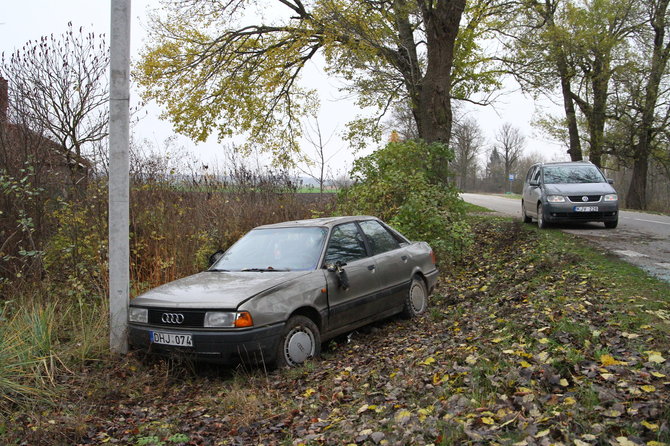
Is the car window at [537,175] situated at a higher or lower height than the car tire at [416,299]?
higher

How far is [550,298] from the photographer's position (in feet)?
22.4

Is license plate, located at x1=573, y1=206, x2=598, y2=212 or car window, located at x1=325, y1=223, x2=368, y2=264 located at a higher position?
license plate, located at x1=573, y1=206, x2=598, y2=212

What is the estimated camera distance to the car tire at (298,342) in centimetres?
531

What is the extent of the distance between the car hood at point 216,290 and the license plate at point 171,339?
10.7 inches

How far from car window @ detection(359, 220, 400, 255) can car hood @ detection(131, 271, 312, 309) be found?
1.53m

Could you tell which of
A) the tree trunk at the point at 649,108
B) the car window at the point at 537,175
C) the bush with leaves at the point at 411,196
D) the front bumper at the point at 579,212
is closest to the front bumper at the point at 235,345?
the bush with leaves at the point at 411,196

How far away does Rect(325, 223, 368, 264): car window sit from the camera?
6441 millimetres

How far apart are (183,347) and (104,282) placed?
2764mm

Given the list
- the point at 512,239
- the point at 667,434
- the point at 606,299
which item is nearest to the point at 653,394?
the point at 667,434

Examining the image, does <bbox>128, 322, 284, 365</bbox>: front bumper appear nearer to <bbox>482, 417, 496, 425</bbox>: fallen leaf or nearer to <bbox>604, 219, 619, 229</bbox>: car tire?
<bbox>482, 417, 496, 425</bbox>: fallen leaf

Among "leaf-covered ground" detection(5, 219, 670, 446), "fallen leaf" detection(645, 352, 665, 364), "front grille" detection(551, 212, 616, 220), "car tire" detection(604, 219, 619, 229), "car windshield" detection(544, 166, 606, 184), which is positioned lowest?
"leaf-covered ground" detection(5, 219, 670, 446)

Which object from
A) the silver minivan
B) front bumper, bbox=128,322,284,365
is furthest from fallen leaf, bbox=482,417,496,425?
the silver minivan

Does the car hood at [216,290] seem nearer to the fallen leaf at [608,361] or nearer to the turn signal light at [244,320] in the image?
the turn signal light at [244,320]

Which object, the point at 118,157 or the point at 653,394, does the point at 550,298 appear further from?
the point at 118,157
